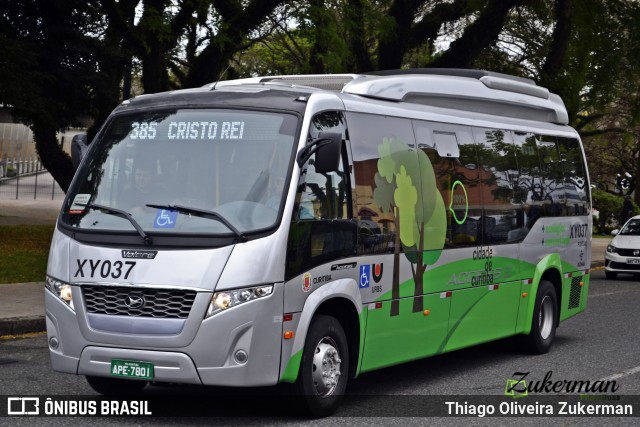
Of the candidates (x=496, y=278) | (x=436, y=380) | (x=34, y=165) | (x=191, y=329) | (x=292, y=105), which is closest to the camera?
(x=191, y=329)

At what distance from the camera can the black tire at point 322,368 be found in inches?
332

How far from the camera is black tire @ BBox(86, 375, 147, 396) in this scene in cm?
914

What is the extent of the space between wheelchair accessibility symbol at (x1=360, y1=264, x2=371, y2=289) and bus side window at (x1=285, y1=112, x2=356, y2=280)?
206mm

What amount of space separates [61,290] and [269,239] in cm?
161

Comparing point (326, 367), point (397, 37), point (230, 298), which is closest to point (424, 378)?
point (326, 367)

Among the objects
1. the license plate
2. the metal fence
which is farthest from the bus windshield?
the metal fence

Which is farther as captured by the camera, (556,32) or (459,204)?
(556,32)

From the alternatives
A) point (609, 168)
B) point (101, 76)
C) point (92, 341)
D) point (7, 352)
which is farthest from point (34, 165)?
point (92, 341)

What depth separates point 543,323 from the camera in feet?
42.7

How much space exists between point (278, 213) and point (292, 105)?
95 centimetres

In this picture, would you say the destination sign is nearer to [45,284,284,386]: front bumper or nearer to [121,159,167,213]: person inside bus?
[121,159,167,213]: person inside bus

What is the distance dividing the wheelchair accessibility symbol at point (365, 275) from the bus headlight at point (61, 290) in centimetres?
227

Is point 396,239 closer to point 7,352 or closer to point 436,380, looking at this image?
point 436,380

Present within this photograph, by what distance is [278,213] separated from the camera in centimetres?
827
